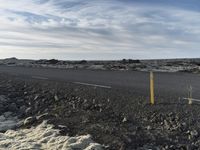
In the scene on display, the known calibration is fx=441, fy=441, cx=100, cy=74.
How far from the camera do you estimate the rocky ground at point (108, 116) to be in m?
10.2

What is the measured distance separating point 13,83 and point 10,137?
1084cm

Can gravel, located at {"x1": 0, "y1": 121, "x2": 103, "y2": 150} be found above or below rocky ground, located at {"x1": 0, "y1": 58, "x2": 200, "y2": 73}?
below

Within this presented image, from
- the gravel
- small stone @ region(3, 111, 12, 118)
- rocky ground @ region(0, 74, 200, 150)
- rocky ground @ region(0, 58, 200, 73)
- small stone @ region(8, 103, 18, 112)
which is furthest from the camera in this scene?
rocky ground @ region(0, 58, 200, 73)

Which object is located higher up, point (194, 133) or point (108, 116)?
point (108, 116)

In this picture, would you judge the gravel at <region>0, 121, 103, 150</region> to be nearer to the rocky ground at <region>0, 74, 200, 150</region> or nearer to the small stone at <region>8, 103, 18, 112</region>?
the rocky ground at <region>0, 74, 200, 150</region>

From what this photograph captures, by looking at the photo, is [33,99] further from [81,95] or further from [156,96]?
[156,96]

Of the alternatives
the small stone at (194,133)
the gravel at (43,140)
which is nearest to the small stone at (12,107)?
the gravel at (43,140)

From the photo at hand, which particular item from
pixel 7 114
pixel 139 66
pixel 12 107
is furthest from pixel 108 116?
pixel 139 66

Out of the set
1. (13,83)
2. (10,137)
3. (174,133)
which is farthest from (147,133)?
(13,83)

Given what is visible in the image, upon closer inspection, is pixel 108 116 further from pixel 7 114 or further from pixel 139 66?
pixel 139 66

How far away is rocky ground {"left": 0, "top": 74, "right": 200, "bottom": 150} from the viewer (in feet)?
33.5

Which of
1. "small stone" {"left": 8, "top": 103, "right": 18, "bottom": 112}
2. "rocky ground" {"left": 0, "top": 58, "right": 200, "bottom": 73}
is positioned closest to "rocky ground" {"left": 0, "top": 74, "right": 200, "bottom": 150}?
"small stone" {"left": 8, "top": 103, "right": 18, "bottom": 112}

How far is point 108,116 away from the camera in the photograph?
492 inches

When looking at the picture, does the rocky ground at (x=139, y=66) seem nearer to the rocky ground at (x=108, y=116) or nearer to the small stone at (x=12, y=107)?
the rocky ground at (x=108, y=116)
